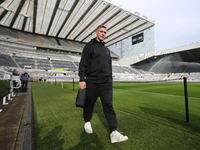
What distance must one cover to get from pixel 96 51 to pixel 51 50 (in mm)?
55162

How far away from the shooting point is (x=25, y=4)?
92.3 feet

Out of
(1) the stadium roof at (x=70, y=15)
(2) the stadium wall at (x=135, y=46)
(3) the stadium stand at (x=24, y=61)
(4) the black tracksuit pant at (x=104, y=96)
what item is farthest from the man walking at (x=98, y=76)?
(2) the stadium wall at (x=135, y=46)

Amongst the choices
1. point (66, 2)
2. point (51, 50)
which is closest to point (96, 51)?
point (66, 2)

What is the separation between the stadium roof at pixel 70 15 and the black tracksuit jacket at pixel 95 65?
102 feet

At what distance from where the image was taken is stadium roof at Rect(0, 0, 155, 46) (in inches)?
1109

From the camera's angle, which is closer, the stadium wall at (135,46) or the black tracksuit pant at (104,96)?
the black tracksuit pant at (104,96)

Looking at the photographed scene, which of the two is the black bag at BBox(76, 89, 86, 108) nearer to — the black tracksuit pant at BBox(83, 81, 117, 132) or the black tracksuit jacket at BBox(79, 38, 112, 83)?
the black tracksuit pant at BBox(83, 81, 117, 132)

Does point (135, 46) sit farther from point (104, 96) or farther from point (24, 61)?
point (104, 96)

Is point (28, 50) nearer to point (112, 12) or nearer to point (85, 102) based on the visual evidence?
point (112, 12)

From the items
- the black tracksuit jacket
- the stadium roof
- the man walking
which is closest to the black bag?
the man walking

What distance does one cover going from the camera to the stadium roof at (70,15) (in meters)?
28.2

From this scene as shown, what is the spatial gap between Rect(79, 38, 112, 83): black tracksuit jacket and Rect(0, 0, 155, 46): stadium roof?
31.2 meters

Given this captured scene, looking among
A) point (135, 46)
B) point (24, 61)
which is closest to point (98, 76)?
point (24, 61)

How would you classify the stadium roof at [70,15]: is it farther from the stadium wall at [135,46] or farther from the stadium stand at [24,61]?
the stadium stand at [24,61]
